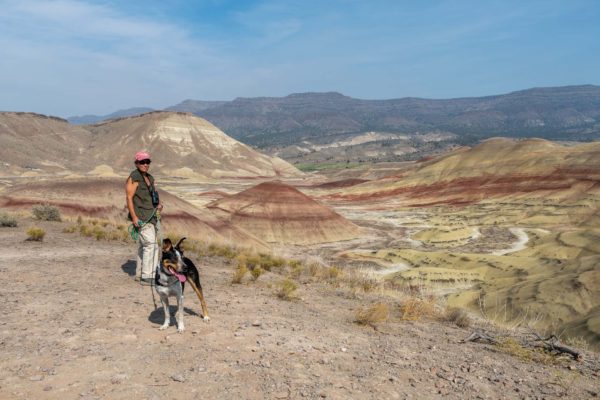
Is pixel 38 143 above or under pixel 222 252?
above

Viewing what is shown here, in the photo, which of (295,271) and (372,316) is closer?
(372,316)

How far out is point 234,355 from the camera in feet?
19.9

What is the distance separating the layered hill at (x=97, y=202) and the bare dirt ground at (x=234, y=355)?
2399 centimetres

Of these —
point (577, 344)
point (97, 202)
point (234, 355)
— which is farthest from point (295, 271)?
point (97, 202)

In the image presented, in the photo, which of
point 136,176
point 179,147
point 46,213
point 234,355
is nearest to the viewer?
point 234,355

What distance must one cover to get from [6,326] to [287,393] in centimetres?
459

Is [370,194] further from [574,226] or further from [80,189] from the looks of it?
[80,189]

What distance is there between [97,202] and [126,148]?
13596 cm

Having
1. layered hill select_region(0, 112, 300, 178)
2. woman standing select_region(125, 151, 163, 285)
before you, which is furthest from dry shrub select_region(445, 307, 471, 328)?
layered hill select_region(0, 112, 300, 178)

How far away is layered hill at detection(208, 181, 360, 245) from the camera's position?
5466cm

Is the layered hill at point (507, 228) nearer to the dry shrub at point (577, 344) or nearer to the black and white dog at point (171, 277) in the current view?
the dry shrub at point (577, 344)

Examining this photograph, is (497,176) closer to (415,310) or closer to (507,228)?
(507,228)

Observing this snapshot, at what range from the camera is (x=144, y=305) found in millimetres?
8125

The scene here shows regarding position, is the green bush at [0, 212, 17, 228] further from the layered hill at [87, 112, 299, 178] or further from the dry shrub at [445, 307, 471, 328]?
the layered hill at [87, 112, 299, 178]
